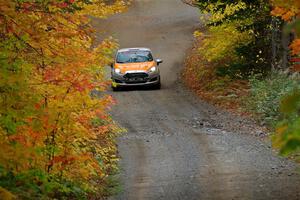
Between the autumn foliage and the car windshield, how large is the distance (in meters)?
14.9

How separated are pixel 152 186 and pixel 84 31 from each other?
138 inches

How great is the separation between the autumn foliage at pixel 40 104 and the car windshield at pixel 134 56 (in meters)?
14.9

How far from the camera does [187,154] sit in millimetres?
14883

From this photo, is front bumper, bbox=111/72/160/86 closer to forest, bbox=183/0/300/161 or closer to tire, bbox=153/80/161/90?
tire, bbox=153/80/161/90

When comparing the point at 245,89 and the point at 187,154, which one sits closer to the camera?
the point at 187,154

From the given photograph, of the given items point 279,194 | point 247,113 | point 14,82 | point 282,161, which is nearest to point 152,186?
point 279,194

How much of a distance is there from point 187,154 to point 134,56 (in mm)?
12179

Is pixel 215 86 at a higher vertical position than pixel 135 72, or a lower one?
lower

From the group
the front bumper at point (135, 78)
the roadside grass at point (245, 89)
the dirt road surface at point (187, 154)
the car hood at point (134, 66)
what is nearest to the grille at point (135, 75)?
the front bumper at point (135, 78)

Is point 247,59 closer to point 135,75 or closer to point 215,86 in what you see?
point 215,86

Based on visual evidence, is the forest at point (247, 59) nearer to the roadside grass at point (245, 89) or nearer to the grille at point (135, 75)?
the roadside grass at point (245, 89)

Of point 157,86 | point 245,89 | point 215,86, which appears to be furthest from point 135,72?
point 245,89

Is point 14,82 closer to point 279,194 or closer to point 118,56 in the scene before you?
point 279,194

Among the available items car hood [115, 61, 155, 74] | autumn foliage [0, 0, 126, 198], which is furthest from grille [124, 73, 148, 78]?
autumn foliage [0, 0, 126, 198]
